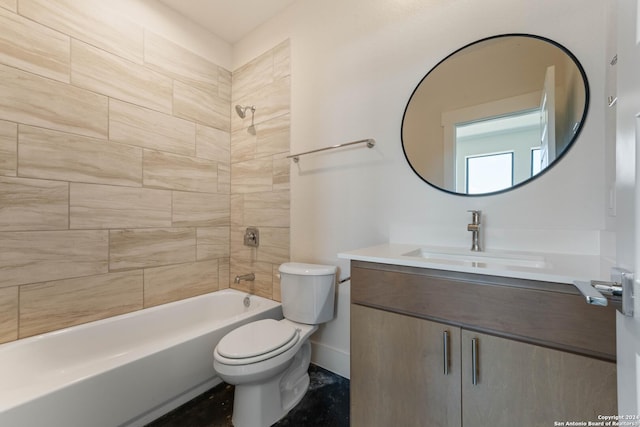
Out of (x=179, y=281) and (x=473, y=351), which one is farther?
(x=179, y=281)

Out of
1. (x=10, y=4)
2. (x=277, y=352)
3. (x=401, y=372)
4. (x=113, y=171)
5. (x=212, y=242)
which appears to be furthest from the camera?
(x=212, y=242)

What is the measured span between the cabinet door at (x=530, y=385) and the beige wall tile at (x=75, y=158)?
2131mm

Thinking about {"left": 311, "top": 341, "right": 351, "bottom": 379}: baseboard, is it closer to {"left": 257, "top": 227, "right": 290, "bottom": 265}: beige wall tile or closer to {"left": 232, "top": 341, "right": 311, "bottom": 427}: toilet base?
{"left": 232, "top": 341, "right": 311, "bottom": 427}: toilet base

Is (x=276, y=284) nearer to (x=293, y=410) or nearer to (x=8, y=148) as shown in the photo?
(x=293, y=410)

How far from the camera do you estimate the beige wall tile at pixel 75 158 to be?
4.76 ft

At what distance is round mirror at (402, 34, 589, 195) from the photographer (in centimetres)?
112

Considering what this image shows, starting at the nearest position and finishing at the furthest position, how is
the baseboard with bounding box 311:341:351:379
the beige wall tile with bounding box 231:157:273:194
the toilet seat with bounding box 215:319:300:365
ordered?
the toilet seat with bounding box 215:319:300:365
the baseboard with bounding box 311:341:351:379
the beige wall tile with bounding box 231:157:273:194

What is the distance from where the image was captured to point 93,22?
166cm

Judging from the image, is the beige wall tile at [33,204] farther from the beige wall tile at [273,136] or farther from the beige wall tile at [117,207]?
the beige wall tile at [273,136]

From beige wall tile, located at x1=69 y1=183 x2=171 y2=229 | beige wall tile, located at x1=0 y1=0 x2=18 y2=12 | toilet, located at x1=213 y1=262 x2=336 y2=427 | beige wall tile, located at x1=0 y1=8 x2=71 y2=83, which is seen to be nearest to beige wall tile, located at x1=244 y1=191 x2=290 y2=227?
toilet, located at x1=213 y1=262 x2=336 y2=427

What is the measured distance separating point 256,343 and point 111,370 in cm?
63

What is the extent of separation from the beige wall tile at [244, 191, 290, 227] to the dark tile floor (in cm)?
111

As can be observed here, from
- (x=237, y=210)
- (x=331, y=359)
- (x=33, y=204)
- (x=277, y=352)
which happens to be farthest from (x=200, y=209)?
(x=331, y=359)

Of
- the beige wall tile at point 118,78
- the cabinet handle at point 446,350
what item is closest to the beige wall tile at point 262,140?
the beige wall tile at point 118,78
